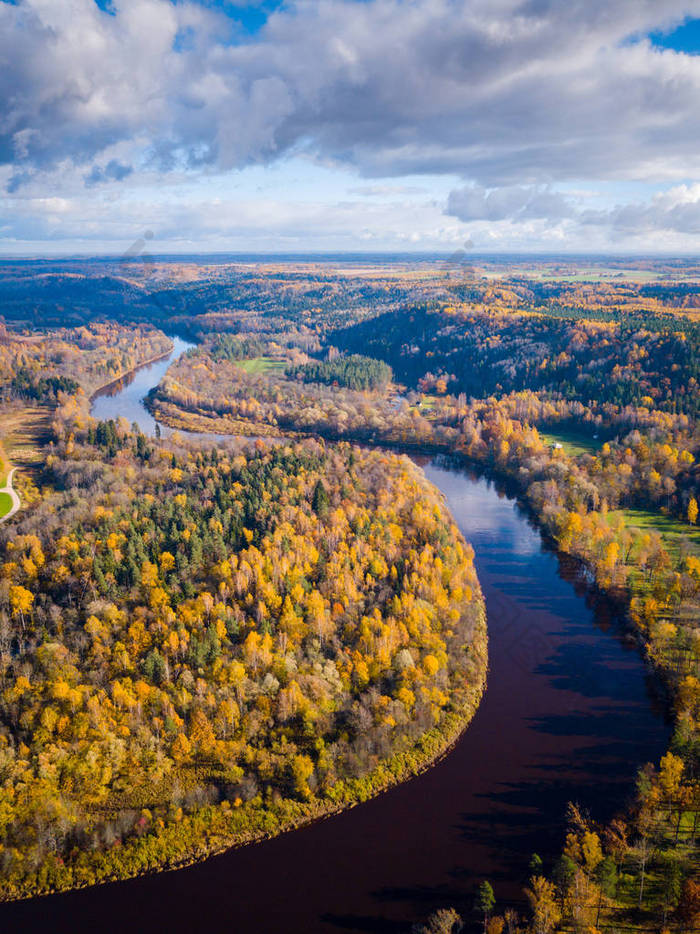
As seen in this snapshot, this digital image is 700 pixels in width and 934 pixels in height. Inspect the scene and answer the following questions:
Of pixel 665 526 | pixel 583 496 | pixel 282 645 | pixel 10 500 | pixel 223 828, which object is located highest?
pixel 583 496

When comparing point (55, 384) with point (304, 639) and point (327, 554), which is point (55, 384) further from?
point (304, 639)

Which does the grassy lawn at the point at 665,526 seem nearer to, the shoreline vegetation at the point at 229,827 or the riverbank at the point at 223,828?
the riverbank at the point at 223,828

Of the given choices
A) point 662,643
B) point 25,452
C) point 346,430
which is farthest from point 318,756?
point 346,430

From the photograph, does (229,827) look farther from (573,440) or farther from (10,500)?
(573,440)

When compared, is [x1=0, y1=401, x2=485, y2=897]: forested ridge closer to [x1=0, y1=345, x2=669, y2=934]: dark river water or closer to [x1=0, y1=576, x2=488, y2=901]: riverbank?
[x1=0, y1=576, x2=488, y2=901]: riverbank

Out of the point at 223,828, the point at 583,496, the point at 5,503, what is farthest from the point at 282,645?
the point at 583,496

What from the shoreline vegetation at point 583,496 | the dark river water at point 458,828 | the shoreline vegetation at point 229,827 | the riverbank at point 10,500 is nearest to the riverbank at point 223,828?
the shoreline vegetation at point 229,827
